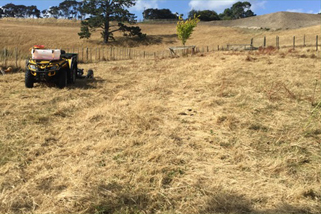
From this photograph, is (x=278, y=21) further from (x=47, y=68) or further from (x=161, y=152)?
(x=161, y=152)

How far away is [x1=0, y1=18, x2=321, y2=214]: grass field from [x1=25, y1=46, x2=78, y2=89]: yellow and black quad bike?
0.72 meters

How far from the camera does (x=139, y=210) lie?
2576 millimetres

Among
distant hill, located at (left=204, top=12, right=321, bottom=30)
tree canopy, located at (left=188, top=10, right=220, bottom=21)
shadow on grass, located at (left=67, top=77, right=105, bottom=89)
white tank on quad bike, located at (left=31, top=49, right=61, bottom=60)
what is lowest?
shadow on grass, located at (left=67, top=77, right=105, bottom=89)

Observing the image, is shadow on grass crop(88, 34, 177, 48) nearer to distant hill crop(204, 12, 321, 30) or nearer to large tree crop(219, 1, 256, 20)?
distant hill crop(204, 12, 321, 30)

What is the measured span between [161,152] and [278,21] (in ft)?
215

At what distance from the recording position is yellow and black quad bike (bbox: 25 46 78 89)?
25.9 ft

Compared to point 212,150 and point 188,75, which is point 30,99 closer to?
point 212,150

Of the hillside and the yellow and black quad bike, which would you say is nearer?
the yellow and black quad bike

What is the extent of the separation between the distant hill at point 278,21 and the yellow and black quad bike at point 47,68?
55.5 meters

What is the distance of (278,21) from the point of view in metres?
58.7

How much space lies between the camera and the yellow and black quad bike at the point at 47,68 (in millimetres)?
7887

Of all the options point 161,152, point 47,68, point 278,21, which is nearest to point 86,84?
point 47,68

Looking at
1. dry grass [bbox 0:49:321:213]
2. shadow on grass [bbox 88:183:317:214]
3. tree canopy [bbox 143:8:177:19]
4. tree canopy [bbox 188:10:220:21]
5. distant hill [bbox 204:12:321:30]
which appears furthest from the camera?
tree canopy [bbox 143:8:177:19]

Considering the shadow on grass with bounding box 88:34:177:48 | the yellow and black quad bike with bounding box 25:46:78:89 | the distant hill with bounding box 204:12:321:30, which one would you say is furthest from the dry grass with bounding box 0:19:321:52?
the yellow and black quad bike with bounding box 25:46:78:89
